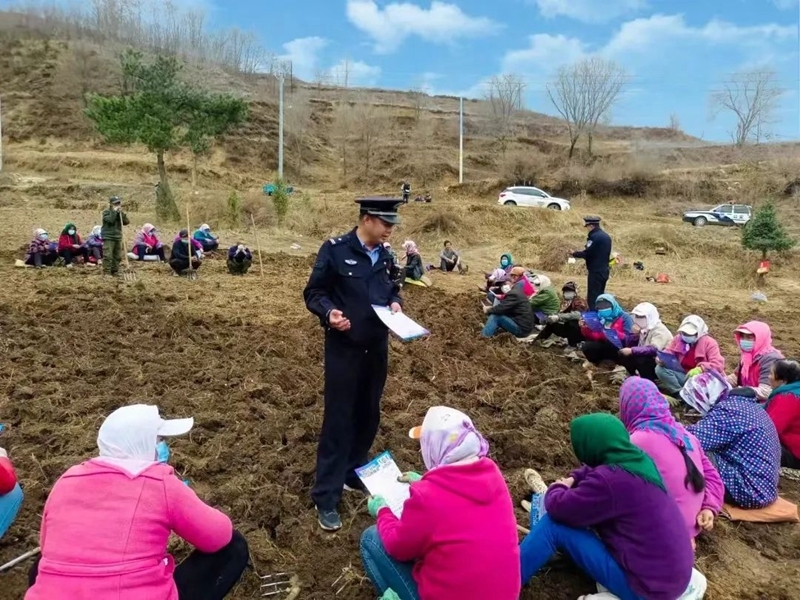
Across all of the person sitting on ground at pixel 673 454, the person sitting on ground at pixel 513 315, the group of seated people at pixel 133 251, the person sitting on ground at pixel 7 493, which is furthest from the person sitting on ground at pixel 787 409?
the group of seated people at pixel 133 251

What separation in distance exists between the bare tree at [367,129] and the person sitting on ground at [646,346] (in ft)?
115

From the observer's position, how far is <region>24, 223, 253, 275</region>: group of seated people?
10.9 m

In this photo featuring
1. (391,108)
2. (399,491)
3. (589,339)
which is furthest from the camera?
(391,108)

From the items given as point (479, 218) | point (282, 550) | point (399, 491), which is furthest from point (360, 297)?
point (479, 218)

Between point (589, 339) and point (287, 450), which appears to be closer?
point (287, 450)

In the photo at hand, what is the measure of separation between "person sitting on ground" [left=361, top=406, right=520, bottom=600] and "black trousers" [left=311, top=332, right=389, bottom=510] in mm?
1138

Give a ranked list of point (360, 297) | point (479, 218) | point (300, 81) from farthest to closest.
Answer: point (300, 81), point (479, 218), point (360, 297)

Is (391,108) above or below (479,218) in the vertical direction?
above

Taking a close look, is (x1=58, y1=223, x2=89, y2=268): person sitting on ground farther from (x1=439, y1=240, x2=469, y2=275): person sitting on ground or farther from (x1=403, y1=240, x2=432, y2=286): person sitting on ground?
(x1=439, y1=240, x2=469, y2=275): person sitting on ground

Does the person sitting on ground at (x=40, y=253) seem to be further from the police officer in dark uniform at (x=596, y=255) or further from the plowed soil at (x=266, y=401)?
Result: the police officer in dark uniform at (x=596, y=255)

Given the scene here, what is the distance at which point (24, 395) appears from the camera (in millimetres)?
5094

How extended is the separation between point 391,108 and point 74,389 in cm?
5047

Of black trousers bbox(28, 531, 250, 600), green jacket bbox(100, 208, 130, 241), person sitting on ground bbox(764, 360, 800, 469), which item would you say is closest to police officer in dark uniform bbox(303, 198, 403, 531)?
black trousers bbox(28, 531, 250, 600)

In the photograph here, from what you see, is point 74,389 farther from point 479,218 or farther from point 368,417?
point 479,218
